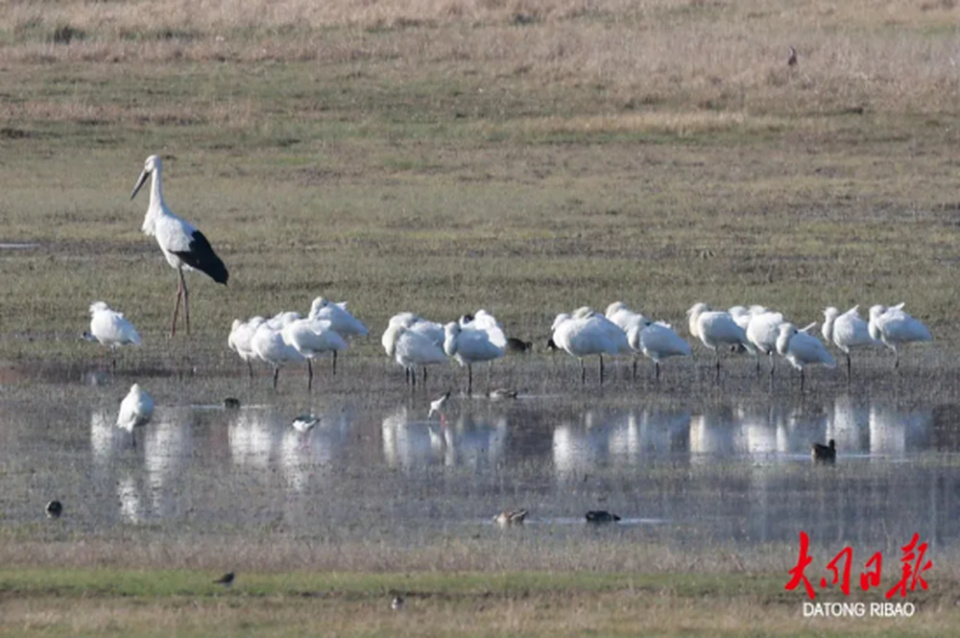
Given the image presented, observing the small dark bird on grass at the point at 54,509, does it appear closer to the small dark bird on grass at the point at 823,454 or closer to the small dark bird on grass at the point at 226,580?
the small dark bird on grass at the point at 226,580

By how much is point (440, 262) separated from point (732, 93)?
1446 cm

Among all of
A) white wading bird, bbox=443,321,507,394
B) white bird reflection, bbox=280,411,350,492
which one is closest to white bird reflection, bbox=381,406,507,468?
white bird reflection, bbox=280,411,350,492

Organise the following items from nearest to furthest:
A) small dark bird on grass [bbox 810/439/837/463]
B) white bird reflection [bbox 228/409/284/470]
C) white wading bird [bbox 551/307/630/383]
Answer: small dark bird on grass [bbox 810/439/837/463], white bird reflection [bbox 228/409/284/470], white wading bird [bbox 551/307/630/383]

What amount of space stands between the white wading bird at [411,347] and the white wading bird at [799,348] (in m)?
2.46

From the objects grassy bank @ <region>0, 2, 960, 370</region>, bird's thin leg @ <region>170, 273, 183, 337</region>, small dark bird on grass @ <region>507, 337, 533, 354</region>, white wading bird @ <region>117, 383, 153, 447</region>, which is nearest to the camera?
white wading bird @ <region>117, 383, 153, 447</region>

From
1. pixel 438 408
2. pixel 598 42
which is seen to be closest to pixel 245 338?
pixel 438 408

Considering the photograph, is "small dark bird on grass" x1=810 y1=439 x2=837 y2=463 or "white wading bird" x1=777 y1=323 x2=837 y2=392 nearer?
"small dark bird on grass" x1=810 y1=439 x2=837 y2=463

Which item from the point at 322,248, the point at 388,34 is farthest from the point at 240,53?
the point at 322,248

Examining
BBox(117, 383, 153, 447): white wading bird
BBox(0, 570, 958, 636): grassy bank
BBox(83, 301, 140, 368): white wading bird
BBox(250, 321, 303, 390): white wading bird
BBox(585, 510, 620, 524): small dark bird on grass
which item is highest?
BBox(83, 301, 140, 368): white wading bird

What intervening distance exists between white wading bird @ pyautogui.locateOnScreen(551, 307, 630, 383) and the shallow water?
15.1 inches

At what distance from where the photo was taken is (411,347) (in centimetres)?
1488

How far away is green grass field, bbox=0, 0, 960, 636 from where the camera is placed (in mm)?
8562

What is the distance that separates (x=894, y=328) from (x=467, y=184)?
45.0 feet

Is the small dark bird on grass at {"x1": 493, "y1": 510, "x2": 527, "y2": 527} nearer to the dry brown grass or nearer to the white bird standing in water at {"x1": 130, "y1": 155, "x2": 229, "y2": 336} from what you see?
the white bird standing in water at {"x1": 130, "y1": 155, "x2": 229, "y2": 336}
